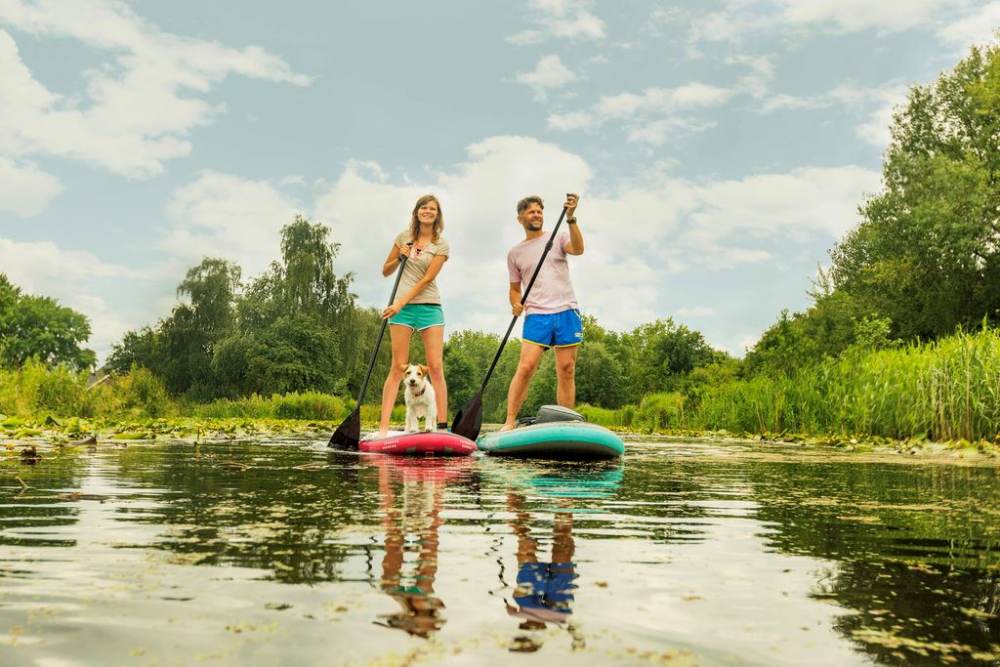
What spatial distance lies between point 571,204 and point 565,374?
1.55m

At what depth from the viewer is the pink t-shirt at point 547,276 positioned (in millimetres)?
7555

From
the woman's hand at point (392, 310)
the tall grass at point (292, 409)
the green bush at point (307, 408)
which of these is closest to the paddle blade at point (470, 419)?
the woman's hand at point (392, 310)

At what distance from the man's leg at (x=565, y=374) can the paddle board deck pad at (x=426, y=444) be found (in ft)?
3.29

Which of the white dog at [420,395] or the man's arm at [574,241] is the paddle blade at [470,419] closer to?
the white dog at [420,395]

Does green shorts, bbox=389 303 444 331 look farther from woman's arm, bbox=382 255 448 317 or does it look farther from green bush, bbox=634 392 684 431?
green bush, bbox=634 392 684 431

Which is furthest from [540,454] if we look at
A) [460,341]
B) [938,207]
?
[460,341]

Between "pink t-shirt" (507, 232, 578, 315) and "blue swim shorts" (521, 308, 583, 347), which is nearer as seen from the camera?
"blue swim shorts" (521, 308, 583, 347)

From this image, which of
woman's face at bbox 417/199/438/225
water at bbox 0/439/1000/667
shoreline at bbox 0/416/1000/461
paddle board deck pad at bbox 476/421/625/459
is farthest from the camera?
shoreline at bbox 0/416/1000/461

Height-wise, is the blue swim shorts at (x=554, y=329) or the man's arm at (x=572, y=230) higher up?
the man's arm at (x=572, y=230)

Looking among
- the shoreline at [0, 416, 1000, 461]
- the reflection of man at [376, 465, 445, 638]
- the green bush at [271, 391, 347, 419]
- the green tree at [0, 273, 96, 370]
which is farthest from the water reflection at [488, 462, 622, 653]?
the green tree at [0, 273, 96, 370]

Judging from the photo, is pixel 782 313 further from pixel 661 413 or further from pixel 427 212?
pixel 427 212

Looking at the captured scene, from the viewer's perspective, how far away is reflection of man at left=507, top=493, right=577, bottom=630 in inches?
67.5

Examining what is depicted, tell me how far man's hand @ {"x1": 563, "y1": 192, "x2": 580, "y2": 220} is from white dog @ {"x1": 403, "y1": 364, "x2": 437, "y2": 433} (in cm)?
192

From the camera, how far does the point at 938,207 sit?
3272 cm
